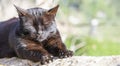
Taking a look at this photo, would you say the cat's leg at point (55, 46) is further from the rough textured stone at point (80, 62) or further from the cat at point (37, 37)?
the rough textured stone at point (80, 62)

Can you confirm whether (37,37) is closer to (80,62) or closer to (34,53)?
(34,53)

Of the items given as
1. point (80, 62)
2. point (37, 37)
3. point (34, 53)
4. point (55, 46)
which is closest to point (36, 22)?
point (37, 37)

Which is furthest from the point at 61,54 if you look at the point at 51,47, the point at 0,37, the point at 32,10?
the point at 0,37

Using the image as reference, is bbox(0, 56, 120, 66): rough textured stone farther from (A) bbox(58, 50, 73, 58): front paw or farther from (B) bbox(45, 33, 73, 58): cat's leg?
(B) bbox(45, 33, 73, 58): cat's leg

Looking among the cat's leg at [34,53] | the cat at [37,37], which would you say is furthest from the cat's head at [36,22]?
the cat's leg at [34,53]

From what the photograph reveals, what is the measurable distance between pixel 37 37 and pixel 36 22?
24 centimetres

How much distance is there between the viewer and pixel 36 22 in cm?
691

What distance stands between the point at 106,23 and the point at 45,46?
2789cm

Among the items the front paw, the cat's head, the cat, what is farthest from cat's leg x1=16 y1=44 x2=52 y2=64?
the front paw

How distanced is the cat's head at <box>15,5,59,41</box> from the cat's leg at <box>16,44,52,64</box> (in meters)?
0.14

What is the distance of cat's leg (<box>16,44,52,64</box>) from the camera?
689cm

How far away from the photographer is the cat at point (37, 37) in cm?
693

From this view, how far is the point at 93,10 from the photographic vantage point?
32906 mm

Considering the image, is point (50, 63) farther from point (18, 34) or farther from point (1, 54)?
point (1, 54)
